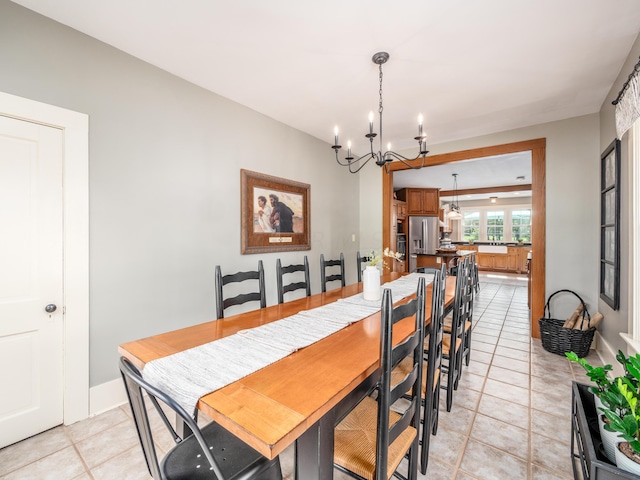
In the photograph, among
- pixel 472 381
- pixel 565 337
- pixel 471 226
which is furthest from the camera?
pixel 471 226

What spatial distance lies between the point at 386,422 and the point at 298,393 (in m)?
0.34

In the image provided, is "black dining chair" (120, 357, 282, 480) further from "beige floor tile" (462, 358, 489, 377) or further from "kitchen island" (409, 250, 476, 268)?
"kitchen island" (409, 250, 476, 268)

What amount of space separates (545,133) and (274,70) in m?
3.37

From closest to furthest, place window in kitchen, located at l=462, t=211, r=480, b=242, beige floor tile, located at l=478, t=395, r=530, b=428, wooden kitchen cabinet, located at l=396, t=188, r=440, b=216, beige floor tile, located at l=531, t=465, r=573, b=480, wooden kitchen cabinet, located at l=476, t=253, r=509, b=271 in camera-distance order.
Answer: beige floor tile, located at l=531, t=465, r=573, b=480, beige floor tile, located at l=478, t=395, r=530, b=428, wooden kitchen cabinet, located at l=396, t=188, r=440, b=216, wooden kitchen cabinet, located at l=476, t=253, r=509, b=271, window in kitchen, located at l=462, t=211, r=480, b=242

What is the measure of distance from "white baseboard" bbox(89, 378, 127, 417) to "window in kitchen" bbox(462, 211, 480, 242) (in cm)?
1137

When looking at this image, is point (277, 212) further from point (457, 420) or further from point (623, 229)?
point (623, 229)

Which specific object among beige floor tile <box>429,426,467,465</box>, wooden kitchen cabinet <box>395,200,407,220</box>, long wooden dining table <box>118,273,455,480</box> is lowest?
beige floor tile <box>429,426,467,465</box>

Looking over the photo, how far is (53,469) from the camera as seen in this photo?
61.9 inches

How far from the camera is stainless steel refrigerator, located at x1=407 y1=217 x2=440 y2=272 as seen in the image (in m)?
7.18

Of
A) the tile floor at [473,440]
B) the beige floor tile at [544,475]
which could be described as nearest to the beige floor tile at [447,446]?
the tile floor at [473,440]

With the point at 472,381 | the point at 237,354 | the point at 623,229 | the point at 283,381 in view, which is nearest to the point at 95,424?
the point at 237,354

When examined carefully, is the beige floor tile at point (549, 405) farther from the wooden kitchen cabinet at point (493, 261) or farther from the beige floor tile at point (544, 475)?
the wooden kitchen cabinet at point (493, 261)

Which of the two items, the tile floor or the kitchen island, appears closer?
the tile floor

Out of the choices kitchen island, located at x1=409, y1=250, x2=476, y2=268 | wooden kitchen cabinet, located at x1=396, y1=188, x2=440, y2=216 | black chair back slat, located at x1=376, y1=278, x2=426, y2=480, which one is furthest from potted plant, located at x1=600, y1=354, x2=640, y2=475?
wooden kitchen cabinet, located at x1=396, y1=188, x2=440, y2=216
